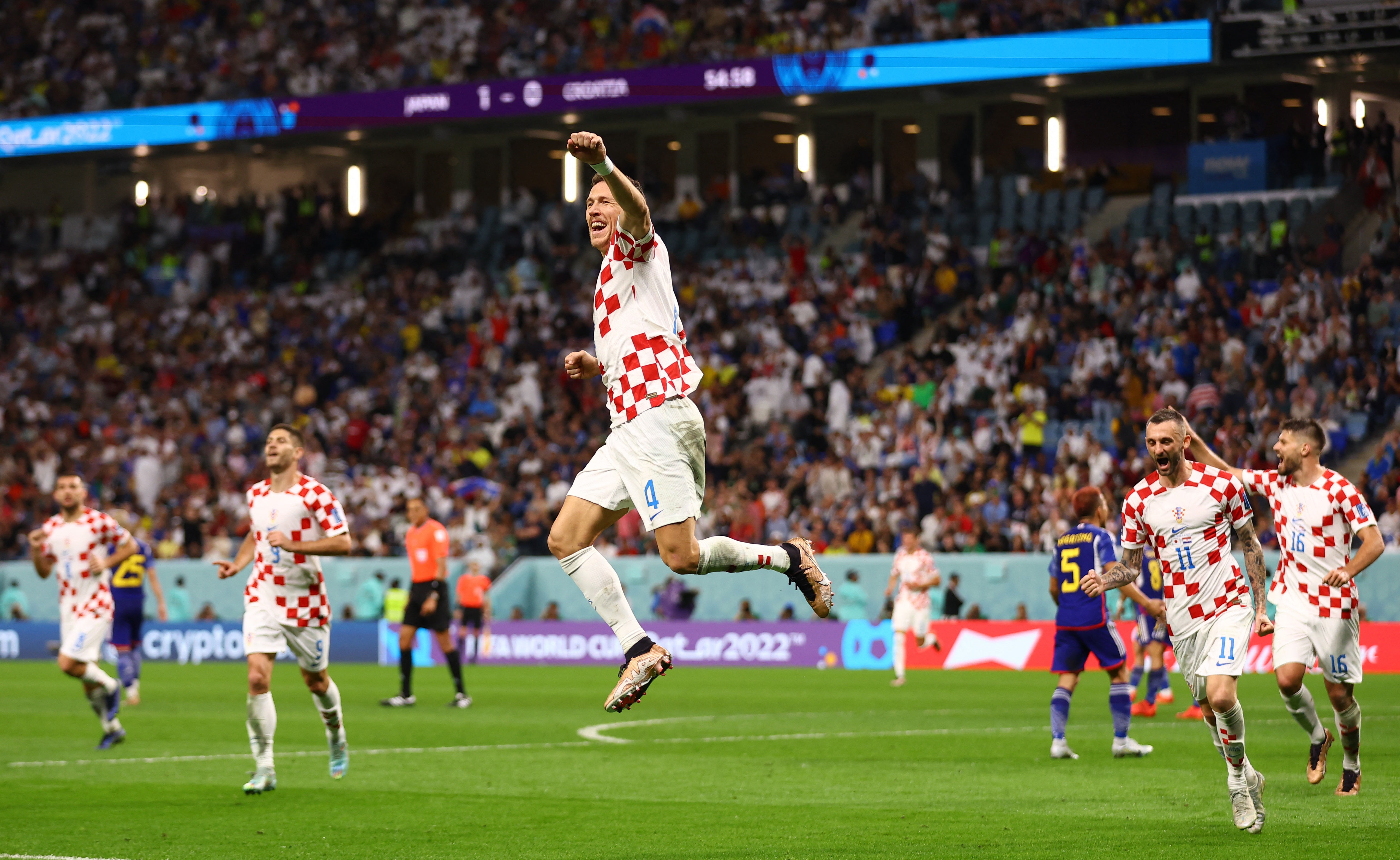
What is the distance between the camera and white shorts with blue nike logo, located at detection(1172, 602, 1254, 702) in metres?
10.1

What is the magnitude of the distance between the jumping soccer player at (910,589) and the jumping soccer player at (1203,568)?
14187 millimetres

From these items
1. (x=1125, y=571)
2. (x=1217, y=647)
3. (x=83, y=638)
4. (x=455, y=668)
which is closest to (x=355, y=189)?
(x=455, y=668)

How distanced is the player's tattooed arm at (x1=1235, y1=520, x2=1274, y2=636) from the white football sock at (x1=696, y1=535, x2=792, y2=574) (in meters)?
3.03

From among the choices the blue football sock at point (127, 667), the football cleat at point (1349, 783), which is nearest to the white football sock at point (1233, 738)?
the football cleat at point (1349, 783)

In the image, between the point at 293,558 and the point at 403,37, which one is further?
the point at 403,37

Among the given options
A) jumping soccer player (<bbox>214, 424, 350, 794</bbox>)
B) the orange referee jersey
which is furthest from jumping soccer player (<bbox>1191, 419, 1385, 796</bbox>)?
the orange referee jersey

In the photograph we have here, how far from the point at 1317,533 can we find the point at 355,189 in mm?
38391

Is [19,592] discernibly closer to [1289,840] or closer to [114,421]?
[114,421]

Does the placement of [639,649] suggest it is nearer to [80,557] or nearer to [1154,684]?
[80,557]

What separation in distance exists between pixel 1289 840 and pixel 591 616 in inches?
913

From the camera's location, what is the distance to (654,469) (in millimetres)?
8359

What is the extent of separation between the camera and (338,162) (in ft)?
155

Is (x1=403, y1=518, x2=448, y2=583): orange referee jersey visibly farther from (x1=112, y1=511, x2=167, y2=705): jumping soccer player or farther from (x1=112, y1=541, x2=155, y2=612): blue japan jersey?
(x1=112, y1=541, x2=155, y2=612): blue japan jersey

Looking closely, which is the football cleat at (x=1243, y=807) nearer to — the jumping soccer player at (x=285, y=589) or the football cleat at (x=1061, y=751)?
the football cleat at (x=1061, y=751)
